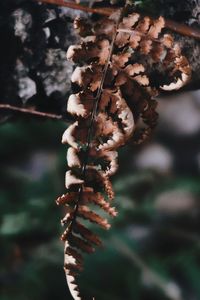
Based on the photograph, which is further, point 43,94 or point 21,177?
point 21,177

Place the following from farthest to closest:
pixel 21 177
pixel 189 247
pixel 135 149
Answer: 1. pixel 135 149
2. pixel 21 177
3. pixel 189 247

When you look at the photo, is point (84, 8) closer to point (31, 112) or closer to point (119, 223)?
point (31, 112)

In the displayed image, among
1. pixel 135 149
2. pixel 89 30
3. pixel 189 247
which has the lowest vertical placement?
pixel 189 247

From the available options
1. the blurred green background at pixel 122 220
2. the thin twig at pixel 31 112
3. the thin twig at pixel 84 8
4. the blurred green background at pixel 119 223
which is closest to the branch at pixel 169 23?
the thin twig at pixel 84 8

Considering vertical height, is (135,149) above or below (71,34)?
above

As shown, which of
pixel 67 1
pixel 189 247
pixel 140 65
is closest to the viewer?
pixel 140 65

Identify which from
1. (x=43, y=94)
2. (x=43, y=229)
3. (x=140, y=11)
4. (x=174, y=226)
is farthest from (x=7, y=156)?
(x=140, y=11)

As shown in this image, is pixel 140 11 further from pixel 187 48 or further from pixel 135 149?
pixel 135 149
